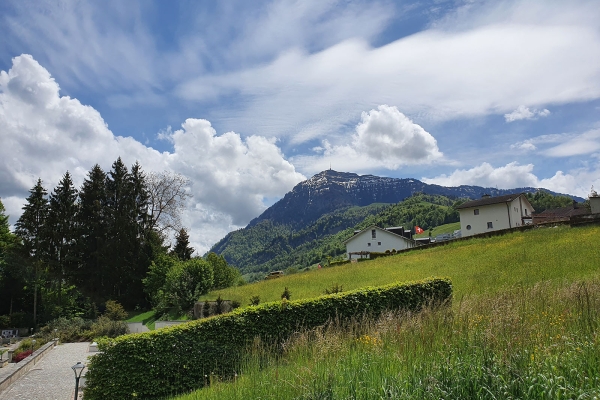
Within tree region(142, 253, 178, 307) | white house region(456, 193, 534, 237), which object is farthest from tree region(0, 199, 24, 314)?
white house region(456, 193, 534, 237)

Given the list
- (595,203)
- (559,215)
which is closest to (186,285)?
(595,203)

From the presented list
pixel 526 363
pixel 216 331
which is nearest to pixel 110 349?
pixel 216 331

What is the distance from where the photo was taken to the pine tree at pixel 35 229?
36.6 metres

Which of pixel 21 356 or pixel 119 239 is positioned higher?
pixel 119 239

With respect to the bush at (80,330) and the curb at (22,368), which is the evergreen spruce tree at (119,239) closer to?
the bush at (80,330)

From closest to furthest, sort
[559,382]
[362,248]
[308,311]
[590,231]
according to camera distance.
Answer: [559,382] < [308,311] < [590,231] < [362,248]

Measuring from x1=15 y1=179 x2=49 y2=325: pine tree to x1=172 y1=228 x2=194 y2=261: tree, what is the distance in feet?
38.2

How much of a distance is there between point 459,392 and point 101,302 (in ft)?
135

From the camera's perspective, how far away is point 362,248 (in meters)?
64.7

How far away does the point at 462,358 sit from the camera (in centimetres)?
441

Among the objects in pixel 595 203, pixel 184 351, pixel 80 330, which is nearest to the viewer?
pixel 184 351

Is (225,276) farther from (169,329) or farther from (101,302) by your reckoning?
(169,329)

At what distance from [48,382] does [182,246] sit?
99.9 feet

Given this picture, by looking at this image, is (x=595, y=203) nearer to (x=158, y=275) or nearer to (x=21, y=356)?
(x=158, y=275)
